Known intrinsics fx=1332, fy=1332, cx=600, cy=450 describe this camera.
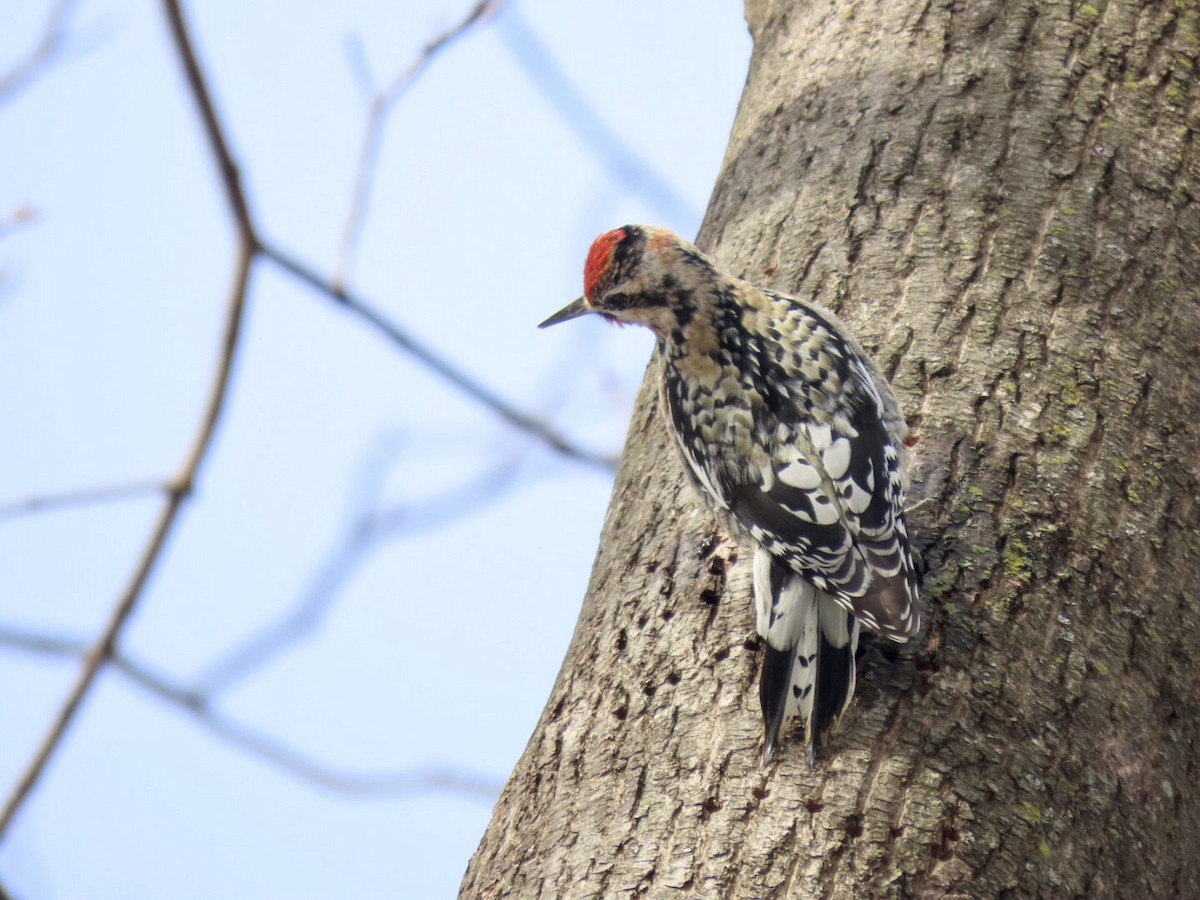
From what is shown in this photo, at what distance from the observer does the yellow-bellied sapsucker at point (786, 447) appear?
7.80 feet

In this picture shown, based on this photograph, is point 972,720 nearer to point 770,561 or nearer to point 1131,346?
point 770,561

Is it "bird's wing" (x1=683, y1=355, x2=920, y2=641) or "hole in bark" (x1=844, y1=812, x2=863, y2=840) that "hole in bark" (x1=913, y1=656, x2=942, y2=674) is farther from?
"hole in bark" (x1=844, y1=812, x2=863, y2=840)

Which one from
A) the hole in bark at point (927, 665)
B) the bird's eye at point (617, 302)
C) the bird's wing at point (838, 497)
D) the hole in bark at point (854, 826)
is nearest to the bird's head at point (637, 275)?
the bird's eye at point (617, 302)

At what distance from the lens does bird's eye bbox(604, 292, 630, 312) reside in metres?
3.63

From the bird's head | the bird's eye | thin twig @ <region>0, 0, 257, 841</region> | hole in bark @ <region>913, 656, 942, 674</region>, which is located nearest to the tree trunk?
hole in bark @ <region>913, 656, 942, 674</region>

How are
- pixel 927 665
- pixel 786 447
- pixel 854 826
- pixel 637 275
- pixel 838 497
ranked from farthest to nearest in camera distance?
pixel 637 275, pixel 786 447, pixel 838 497, pixel 927 665, pixel 854 826

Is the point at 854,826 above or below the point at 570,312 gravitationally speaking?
below

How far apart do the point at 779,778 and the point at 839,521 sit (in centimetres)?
71

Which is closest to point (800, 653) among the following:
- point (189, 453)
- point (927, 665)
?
point (927, 665)

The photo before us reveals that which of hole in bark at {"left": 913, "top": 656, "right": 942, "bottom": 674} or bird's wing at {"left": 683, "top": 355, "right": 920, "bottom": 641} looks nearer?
hole in bark at {"left": 913, "top": 656, "right": 942, "bottom": 674}

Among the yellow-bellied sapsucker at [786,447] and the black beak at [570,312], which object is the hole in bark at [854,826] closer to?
the yellow-bellied sapsucker at [786,447]

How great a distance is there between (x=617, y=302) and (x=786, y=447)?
0.83 meters

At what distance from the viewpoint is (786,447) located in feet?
9.94

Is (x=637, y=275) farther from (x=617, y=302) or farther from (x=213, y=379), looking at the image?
(x=213, y=379)
